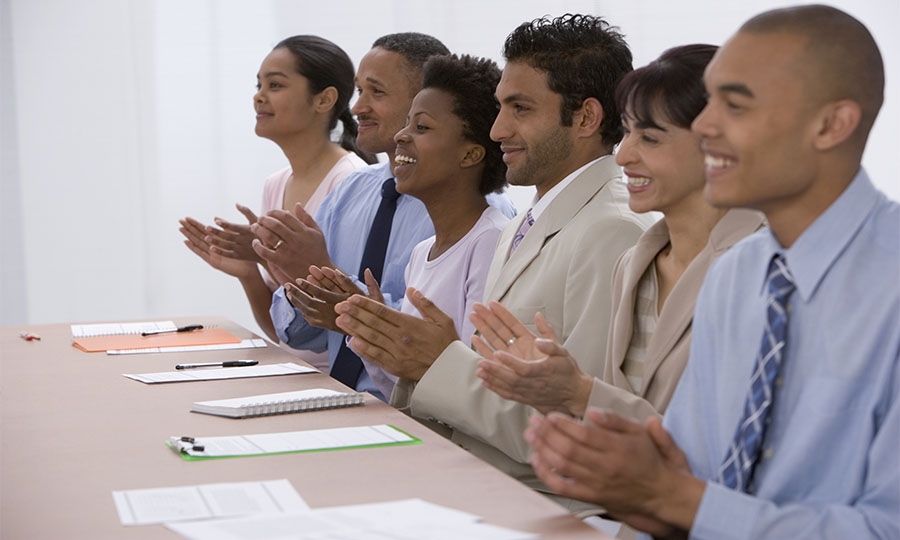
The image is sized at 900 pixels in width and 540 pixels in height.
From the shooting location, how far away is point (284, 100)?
3834 millimetres

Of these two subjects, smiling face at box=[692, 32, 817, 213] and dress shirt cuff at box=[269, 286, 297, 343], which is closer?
smiling face at box=[692, 32, 817, 213]

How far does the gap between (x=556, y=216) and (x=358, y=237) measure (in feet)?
3.86

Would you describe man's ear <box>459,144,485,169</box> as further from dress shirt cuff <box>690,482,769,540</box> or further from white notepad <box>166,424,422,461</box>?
dress shirt cuff <box>690,482,769,540</box>

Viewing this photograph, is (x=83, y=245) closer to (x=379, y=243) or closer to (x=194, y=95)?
(x=194, y=95)

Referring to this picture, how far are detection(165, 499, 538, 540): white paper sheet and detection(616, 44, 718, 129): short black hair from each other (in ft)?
3.03

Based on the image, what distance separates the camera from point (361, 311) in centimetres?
216

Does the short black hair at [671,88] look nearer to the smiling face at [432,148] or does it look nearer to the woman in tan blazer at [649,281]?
the woman in tan blazer at [649,281]

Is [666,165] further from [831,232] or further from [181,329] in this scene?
[181,329]

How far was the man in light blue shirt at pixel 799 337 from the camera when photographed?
1.30 meters

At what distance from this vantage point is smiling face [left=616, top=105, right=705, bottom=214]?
1.90 metres

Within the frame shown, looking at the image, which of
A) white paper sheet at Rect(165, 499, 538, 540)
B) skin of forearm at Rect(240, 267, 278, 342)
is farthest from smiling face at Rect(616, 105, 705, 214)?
skin of forearm at Rect(240, 267, 278, 342)

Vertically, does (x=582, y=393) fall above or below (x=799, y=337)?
below

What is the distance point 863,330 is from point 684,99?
27.1 inches

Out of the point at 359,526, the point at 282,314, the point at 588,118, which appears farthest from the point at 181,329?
the point at 359,526
